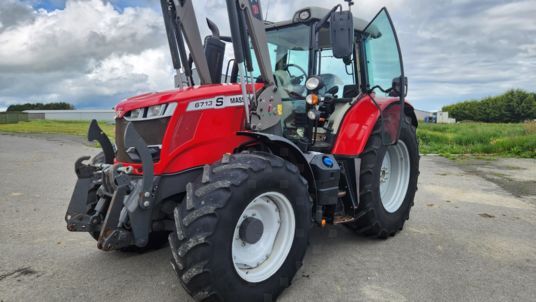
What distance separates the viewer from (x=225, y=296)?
9.23ft

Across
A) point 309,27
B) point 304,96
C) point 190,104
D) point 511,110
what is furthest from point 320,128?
point 511,110

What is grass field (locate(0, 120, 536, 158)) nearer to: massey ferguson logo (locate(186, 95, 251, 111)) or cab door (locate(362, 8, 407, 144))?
cab door (locate(362, 8, 407, 144))

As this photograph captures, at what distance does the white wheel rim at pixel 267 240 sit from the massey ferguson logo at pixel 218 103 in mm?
837

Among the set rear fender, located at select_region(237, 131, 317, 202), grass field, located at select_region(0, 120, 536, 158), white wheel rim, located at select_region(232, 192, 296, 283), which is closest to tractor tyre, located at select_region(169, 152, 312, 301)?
white wheel rim, located at select_region(232, 192, 296, 283)

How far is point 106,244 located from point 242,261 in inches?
39.0

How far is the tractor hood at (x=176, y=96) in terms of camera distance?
325 centimetres

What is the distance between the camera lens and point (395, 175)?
5.17 metres

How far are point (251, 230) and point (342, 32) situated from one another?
74.7 inches

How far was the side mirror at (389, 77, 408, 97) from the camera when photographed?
14.7 feet

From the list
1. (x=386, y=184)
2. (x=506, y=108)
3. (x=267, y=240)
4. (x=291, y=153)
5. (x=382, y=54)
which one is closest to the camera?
(x=267, y=240)

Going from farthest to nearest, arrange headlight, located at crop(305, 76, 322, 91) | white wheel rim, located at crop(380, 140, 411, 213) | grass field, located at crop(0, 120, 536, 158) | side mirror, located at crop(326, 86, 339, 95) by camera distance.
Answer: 1. grass field, located at crop(0, 120, 536, 158)
2. white wheel rim, located at crop(380, 140, 411, 213)
3. side mirror, located at crop(326, 86, 339, 95)
4. headlight, located at crop(305, 76, 322, 91)

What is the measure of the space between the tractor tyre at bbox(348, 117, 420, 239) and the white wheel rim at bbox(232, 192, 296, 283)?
1.23 meters

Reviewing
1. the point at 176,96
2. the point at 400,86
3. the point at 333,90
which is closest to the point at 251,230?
the point at 176,96

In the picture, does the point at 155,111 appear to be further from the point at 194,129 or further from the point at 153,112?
the point at 194,129
